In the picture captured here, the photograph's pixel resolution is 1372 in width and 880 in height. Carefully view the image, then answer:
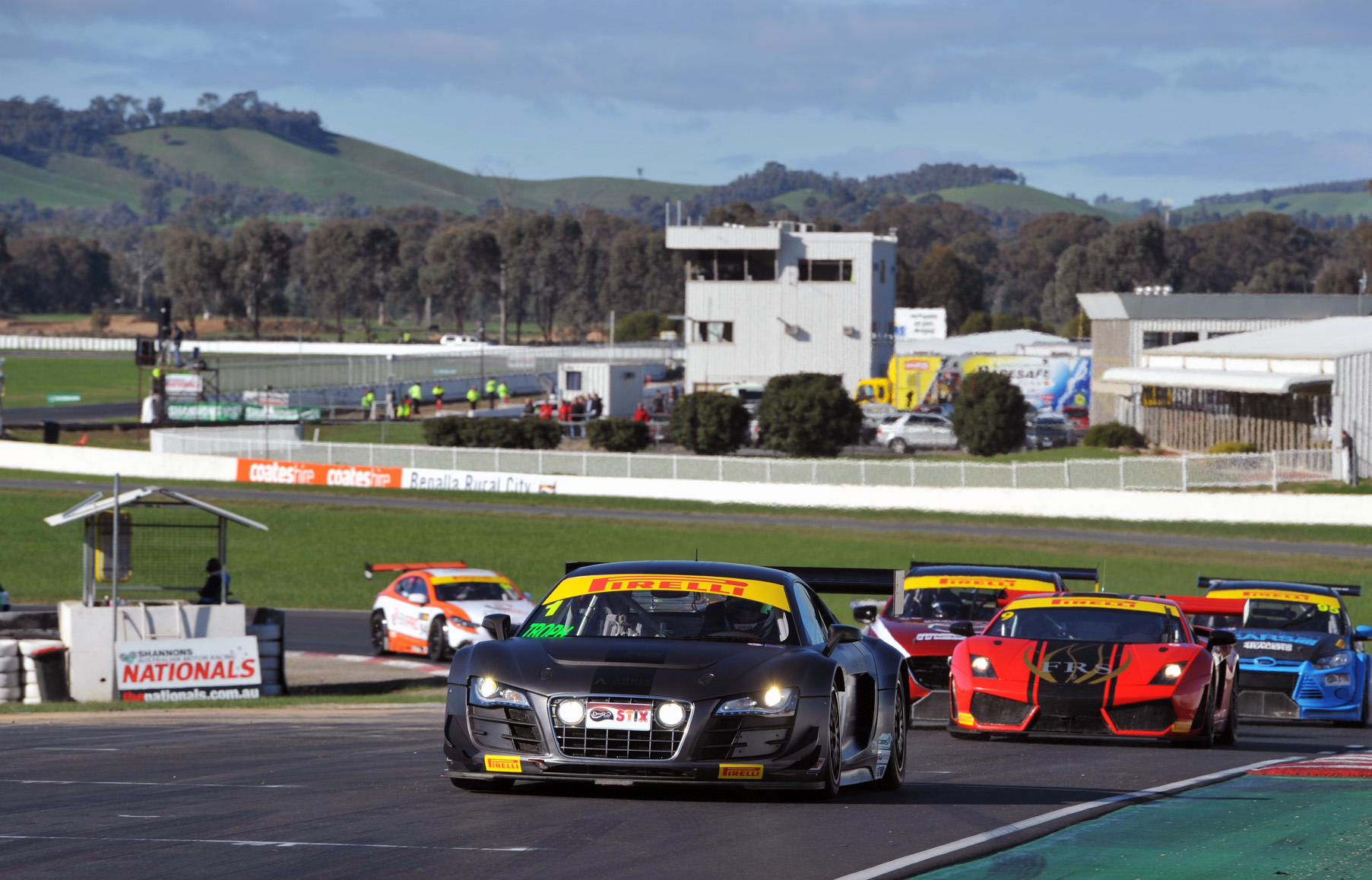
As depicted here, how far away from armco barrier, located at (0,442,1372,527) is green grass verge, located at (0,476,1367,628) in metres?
1.87

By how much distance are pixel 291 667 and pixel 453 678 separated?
56.4 feet

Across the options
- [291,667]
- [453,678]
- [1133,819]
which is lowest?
[291,667]

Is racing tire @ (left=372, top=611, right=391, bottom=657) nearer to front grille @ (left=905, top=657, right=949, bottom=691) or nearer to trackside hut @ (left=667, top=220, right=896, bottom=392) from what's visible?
front grille @ (left=905, top=657, right=949, bottom=691)

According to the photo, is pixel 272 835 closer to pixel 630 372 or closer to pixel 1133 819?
pixel 1133 819

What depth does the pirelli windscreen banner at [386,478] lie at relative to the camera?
4991cm

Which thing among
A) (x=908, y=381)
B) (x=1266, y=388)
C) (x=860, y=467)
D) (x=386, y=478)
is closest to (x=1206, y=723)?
(x=860, y=467)

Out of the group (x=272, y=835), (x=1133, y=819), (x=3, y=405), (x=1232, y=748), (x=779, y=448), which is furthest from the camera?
(x=3, y=405)

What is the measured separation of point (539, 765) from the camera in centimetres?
793

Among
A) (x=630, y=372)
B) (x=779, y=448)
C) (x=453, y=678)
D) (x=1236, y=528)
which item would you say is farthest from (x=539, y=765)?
(x=630, y=372)

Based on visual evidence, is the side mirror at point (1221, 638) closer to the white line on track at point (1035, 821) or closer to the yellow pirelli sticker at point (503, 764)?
the white line on track at point (1035, 821)

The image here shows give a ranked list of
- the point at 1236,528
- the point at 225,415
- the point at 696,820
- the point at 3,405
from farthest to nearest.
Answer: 1. the point at 3,405
2. the point at 225,415
3. the point at 1236,528
4. the point at 696,820

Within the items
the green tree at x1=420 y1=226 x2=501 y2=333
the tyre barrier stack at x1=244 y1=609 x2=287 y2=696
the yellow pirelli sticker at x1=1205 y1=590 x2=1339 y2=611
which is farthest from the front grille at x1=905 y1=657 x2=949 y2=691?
the green tree at x1=420 y1=226 x2=501 y2=333

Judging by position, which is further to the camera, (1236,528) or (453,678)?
(1236,528)

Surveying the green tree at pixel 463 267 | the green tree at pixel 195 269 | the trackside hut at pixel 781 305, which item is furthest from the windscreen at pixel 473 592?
the green tree at pixel 463 267
